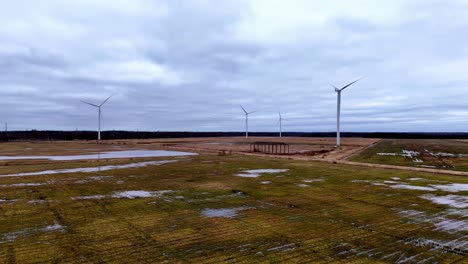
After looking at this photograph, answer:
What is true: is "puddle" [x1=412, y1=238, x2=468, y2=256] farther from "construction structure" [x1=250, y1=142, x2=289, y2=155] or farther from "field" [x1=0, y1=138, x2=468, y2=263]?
"construction structure" [x1=250, y1=142, x2=289, y2=155]

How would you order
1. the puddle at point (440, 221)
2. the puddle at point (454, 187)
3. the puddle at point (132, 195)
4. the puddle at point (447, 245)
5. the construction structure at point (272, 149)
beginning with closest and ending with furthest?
the puddle at point (447, 245) < the puddle at point (440, 221) < the puddle at point (132, 195) < the puddle at point (454, 187) < the construction structure at point (272, 149)

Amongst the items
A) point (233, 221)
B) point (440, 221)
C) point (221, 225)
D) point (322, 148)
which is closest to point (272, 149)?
point (322, 148)

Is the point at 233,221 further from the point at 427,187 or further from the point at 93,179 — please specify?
the point at 93,179

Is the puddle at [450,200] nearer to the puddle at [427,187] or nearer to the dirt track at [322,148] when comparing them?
the puddle at [427,187]

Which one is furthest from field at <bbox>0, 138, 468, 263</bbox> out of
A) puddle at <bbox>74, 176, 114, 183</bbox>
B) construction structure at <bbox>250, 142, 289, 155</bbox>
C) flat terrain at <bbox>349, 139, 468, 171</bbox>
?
construction structure at <bbox>250, 142, 289, 155</bbox>

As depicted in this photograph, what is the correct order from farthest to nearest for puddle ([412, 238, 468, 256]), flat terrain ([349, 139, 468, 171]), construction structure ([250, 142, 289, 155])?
construction structure ([250, 142, 289, 155]), flat terrain ([349, 139, 468, 171]), puddle ([412, 238, 468, 256])

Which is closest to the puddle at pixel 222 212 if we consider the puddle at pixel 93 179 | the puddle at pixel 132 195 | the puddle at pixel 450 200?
the puddle at pixel 132 195

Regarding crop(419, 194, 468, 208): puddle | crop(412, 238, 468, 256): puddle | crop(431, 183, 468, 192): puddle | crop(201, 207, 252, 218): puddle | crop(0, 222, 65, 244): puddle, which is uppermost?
crop(431, 183, 468, 192): puddle
